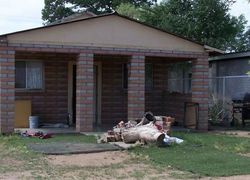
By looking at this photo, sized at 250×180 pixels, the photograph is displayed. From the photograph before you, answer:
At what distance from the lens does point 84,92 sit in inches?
650

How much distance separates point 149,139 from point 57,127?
19.5ft

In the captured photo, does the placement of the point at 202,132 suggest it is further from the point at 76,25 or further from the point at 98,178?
the point at 98,178

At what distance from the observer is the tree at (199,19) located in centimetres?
2450

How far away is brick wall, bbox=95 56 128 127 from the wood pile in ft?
16.5

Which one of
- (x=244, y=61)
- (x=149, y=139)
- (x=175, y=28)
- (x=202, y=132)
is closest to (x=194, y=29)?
(x=175, y=28)

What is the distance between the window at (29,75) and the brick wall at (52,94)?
0.63 ft

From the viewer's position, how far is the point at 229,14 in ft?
83.3

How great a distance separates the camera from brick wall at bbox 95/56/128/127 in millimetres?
19803

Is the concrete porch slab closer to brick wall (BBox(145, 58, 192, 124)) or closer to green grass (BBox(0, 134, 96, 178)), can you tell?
green grass (BBox(0, 134, 96, 178))

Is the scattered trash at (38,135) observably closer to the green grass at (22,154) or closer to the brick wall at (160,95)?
the green grass at (22,154)

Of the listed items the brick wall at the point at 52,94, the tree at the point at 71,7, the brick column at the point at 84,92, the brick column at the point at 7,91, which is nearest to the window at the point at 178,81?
the brick wall at the point at 52,94

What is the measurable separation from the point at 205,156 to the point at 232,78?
37.6 feet

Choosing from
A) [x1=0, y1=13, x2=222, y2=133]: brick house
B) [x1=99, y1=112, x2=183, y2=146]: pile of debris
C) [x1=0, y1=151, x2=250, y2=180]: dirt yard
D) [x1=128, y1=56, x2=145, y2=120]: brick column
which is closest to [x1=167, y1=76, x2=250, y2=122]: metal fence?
[x1=0, y1=13, x2=222, y2=133]: brick house

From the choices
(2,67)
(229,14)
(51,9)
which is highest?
(51,9)
